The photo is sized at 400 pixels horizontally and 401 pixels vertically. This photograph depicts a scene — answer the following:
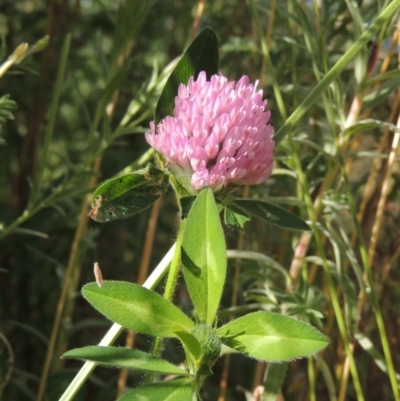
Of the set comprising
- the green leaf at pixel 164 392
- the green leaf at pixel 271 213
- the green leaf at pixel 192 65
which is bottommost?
the green leaf at pixel 164 392

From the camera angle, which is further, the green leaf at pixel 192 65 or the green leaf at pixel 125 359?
the green leaf at pixel 192 65

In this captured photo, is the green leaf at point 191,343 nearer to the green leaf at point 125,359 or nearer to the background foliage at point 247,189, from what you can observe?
the green leaf at point 125,359

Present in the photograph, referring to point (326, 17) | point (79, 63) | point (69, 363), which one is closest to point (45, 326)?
point (69, 363)

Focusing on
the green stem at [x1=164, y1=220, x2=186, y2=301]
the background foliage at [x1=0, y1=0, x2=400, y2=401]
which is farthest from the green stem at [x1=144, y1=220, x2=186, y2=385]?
the background foliage at [x1=0, y1=0, x2=400, y2=401]

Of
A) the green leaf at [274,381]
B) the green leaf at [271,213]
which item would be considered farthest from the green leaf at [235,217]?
the green leaf at [274,381]

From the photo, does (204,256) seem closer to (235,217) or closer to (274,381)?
(235,217)

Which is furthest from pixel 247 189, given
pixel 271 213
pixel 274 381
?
pixel 271 213

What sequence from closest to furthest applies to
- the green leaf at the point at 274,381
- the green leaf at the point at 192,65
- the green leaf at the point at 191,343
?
1. the green leaf at the point at 191,343
2. the green leaf at the point at 192,65
3. the green leaf at the point at 274,381
